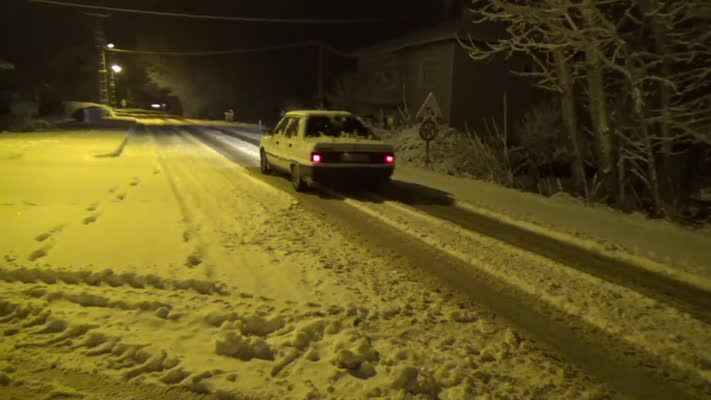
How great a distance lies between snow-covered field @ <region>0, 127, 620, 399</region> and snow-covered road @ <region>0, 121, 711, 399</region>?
2 centimetres

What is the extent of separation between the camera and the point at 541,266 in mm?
6645

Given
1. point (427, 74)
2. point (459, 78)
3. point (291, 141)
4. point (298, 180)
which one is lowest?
point (298, 180)

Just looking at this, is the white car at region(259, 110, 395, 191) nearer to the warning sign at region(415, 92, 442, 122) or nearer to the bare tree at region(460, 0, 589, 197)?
the bare tree at region(460, 0, 589, 197)

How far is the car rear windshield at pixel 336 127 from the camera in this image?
38.0 feet

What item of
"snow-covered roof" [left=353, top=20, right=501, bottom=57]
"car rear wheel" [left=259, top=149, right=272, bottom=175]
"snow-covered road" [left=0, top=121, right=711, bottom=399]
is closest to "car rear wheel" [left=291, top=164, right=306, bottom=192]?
"car rear wheel" [left=259, top=149, right=272, bottom=175]

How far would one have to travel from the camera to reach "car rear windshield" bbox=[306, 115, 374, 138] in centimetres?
1157

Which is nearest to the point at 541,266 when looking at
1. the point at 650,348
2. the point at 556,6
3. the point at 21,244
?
the point at 650,348

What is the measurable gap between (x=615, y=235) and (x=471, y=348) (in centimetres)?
522

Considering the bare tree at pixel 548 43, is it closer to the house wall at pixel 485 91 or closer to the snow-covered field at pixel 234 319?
the snow-covered field at pixel 234 319

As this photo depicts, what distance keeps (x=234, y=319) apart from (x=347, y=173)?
6.62m

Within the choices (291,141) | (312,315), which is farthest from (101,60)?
(312,315)

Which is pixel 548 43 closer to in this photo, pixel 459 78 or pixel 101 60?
pixel 459 78

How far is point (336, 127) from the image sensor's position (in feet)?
38.7

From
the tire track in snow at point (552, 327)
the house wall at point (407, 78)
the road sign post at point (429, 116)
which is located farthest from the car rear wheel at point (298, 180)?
the house wall at point (407, 78)
